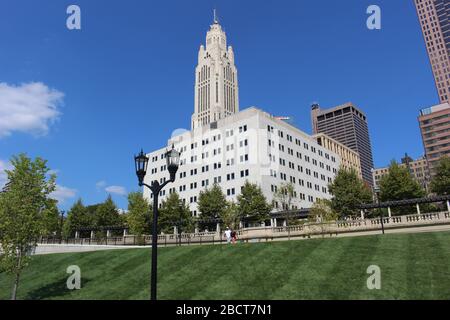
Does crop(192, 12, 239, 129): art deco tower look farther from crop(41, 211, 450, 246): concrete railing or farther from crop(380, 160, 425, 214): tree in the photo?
crop(41, 211, 450, 246): concrete railing

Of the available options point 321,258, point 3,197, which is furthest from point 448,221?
point 3,197

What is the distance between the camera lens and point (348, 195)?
6256 centimetres

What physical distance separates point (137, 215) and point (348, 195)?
35728 millimetres

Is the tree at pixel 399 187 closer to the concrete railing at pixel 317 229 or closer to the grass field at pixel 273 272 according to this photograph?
the concrete railing at pixel 317 229

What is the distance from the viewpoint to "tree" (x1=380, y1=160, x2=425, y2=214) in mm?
63719

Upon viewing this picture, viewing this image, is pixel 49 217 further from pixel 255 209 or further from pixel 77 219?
pixel 77 219

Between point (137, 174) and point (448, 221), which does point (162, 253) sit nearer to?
point (137, 174)

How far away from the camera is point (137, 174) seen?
1277 centimetres

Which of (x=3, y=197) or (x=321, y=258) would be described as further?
(x=3, y=197)

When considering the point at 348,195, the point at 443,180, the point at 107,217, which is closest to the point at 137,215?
the point at 107,217

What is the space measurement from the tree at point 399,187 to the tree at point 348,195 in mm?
3330

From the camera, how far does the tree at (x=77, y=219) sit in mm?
81875

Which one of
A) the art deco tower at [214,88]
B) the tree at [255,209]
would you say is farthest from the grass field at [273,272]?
the art deco tower at [214,88]
